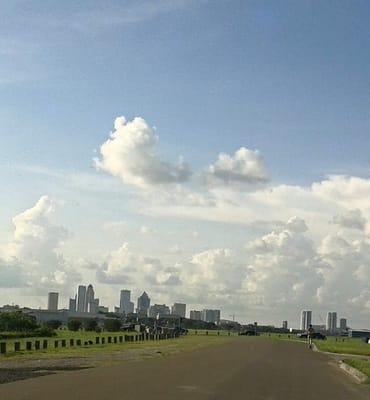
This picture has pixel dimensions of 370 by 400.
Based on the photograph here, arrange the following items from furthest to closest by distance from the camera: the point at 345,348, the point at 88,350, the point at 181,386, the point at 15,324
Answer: the point at 15,324, the point at 345,348, the point at 88,350, the point at 181,386

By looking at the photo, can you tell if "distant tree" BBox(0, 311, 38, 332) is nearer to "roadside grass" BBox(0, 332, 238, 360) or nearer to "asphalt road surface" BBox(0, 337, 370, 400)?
"roadside grass" BBox(0, 332, 238, 360)

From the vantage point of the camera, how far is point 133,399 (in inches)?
790

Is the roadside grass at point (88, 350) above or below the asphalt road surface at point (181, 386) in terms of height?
below

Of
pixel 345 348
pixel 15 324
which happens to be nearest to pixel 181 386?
pixel 345 348

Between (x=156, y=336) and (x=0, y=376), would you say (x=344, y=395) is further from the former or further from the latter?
(x=156, y=336)

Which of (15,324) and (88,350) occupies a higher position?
(88,350)

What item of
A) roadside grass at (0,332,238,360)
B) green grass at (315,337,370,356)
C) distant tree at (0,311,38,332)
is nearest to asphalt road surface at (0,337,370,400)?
roadside grass at (0,332,238,360)

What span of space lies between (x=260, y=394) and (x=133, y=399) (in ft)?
16.4

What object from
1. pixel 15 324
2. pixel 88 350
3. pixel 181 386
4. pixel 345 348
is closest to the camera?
pixel 181 386

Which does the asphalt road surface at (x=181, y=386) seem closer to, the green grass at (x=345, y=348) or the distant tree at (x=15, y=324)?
the green grass at (x=345, y=348)

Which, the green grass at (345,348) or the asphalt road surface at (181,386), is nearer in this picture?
the asphalt road surface at (181,386)

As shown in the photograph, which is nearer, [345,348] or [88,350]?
[88,350]

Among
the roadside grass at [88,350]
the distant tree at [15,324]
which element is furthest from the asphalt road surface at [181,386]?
the distant tree at [15,324]

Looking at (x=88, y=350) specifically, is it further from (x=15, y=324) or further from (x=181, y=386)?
(x=15, y=324)
